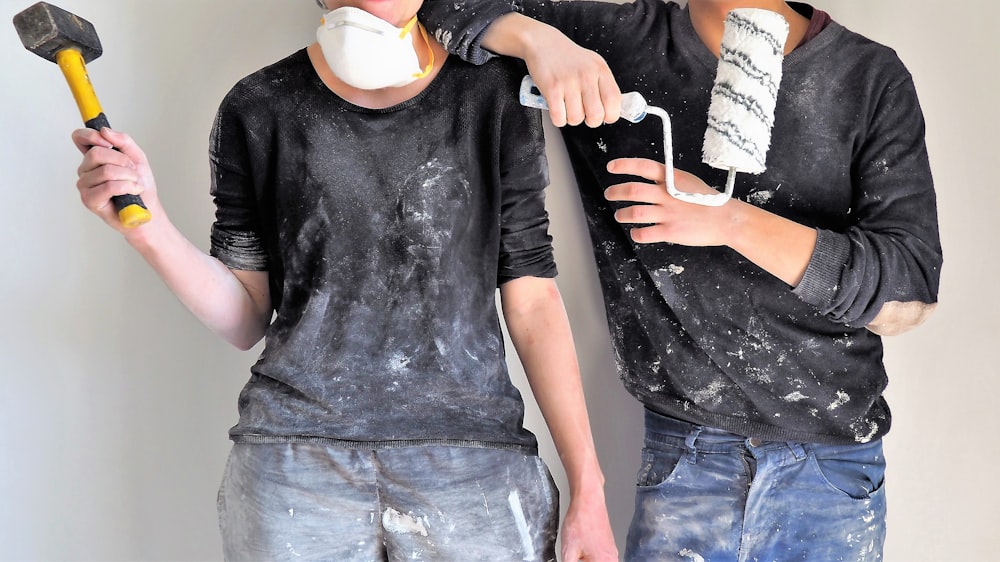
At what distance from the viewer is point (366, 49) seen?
1063mm

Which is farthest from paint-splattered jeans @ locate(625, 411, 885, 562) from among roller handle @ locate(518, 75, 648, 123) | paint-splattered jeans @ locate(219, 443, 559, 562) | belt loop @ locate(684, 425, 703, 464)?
roller handle @ locate(518, 75, 648, 123)

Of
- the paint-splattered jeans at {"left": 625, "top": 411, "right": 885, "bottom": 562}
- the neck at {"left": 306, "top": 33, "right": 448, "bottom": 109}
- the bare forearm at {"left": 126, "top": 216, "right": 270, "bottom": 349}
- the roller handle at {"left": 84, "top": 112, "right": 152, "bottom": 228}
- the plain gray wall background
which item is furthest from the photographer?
the plain gray wall background

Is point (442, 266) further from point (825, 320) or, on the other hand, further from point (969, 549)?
point (969, 549)

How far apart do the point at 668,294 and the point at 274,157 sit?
0.62 meters

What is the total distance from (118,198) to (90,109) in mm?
115

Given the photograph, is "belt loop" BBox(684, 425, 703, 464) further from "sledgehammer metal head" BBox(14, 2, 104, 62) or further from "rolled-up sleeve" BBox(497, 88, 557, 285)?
"sledgehammer metal head" BBox(14, 2, 104, 62)

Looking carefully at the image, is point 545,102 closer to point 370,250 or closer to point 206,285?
point 370,250

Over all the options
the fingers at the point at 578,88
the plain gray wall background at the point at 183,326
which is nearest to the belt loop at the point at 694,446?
the plain gray wall background at the point at 183,326

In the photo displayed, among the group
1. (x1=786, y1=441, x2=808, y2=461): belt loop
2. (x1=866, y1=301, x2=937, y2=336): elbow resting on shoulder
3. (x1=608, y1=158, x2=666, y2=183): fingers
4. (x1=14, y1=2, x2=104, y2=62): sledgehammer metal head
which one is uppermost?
(x1=14, y1=2, x2=104, y2=62): sledgehammer metal head

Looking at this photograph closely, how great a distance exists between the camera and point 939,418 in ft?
5.12

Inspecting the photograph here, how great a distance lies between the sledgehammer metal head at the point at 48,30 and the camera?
982 millimetres

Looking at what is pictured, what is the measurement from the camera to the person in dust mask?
1.14m

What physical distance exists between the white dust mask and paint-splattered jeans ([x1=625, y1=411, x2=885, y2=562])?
707 millimetres

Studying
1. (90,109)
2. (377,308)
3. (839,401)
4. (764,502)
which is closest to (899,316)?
(839,401)
